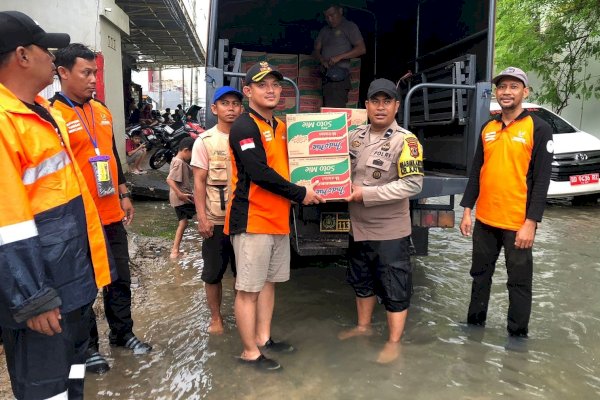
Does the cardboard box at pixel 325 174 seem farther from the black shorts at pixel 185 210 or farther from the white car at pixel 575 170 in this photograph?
the white car at pixel 575 170

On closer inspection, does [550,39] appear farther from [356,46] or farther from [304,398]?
[304,398]

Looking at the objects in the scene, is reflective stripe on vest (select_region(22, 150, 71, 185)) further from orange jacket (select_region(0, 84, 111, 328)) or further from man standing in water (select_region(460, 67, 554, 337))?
man standing in water (select_region(460, 67, 554, 337))

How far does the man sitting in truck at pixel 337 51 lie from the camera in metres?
5.36

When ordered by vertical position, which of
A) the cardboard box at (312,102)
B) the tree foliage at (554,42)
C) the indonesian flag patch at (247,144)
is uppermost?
the tree foliage at (554,42)

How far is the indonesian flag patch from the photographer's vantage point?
8.78 feet

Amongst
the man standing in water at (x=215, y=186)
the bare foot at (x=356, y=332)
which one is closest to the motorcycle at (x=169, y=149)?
the man standing in water at (x=215, y=186)

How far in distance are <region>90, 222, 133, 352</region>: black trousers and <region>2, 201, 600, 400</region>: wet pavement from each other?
6.9 inches

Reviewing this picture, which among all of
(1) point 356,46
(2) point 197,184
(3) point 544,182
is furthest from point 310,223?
(1) point 356,46

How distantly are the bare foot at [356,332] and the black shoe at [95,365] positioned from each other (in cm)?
159

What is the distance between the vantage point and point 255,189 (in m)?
2.77

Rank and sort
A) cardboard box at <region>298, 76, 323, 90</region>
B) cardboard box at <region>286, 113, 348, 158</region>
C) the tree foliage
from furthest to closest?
the tree foliage
cardboard box at <region>298, 76, 323, 90</region>
cardboard box at <region>286, 113, 348, 158</region>

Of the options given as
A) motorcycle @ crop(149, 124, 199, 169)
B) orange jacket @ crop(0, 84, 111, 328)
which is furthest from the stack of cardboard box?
motorcycle @ crop(149, 124, 199, 169)

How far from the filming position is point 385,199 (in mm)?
2941

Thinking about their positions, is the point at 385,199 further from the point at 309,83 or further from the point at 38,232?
the point at 309,83
